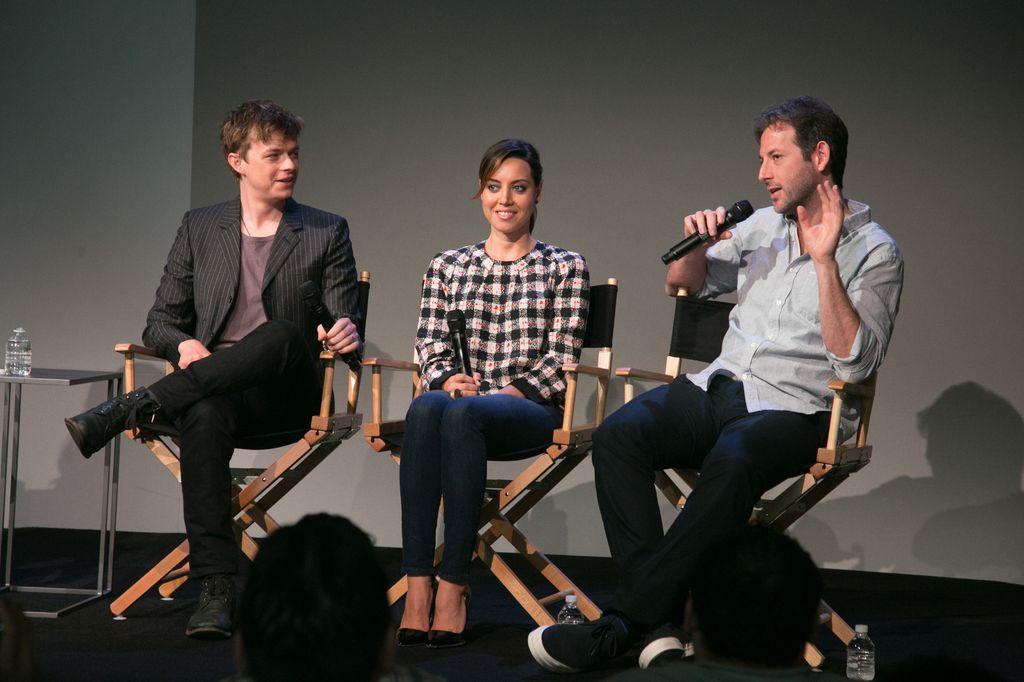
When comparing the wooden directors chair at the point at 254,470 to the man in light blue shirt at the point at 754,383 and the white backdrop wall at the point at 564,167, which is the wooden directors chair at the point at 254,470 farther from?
the white backdrop wall at the point at 564,167

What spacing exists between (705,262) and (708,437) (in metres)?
0.66

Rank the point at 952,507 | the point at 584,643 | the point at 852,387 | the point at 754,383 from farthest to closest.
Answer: the point at 952,507 < the point at 754,383 < the point at 852,387 < the point at 584,643

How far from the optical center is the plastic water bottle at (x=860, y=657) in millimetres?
2867

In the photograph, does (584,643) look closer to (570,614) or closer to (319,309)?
(570,614)

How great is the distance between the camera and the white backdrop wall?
4.34 metres

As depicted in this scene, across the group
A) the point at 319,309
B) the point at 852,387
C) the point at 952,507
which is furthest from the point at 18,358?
the point at 952,507

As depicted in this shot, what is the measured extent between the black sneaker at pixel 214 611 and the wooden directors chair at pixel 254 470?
19 cm

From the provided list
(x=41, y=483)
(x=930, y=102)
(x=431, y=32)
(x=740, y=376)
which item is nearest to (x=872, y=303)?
(x=740, y=376)

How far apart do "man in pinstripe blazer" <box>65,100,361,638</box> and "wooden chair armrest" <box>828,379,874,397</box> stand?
140cm

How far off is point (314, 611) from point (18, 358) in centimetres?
283

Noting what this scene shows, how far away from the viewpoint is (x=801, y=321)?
305 centimetres

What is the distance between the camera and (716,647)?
1.30 meters

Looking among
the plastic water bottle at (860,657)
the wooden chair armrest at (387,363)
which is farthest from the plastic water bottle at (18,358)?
the plastic water bottle at (860,657)

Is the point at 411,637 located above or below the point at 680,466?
below
